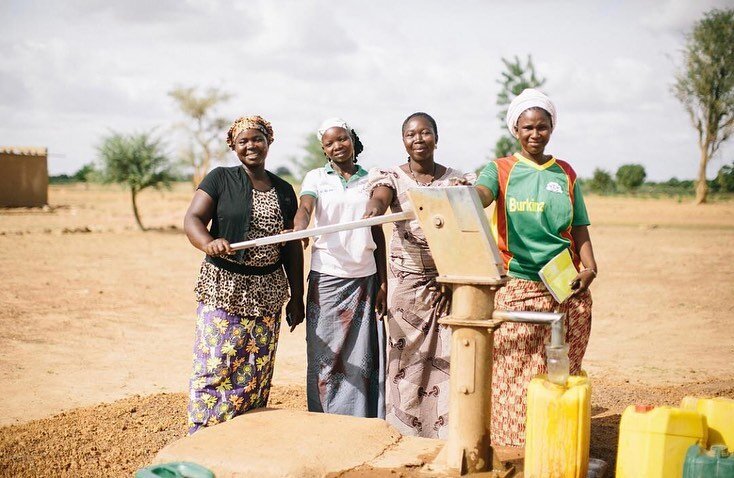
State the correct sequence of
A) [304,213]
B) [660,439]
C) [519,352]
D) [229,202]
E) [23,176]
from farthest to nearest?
[23,176]
[304,213]
[229,202]
[519,352]
[660,439]

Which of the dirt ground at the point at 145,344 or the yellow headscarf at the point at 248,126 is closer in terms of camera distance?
the yellow headscarf at the point at 248,126

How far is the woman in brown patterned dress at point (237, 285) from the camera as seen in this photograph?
11.3ft

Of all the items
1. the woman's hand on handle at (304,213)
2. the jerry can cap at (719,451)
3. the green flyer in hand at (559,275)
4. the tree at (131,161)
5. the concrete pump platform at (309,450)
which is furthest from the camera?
the tree at (131,161)

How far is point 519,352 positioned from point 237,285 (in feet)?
4.62

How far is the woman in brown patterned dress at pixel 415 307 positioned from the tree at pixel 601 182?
40.9m

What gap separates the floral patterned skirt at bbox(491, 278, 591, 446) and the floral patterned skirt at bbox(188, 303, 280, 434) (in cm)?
122

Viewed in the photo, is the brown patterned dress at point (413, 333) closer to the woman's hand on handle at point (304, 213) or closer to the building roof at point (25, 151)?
the woman's hand on handle at point (304, 213)

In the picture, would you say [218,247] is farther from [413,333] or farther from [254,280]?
[413,333]

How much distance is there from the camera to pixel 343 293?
3914mm

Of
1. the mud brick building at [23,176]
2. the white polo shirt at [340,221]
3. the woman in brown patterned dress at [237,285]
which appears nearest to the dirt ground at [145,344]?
the woman in brown patterned dress at [237,285]

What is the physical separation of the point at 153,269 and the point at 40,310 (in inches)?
155

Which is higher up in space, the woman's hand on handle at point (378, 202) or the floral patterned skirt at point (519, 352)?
the woman's hand on handle at point (378, 202)

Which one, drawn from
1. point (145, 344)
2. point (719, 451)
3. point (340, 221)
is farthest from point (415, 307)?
point (145, 344)

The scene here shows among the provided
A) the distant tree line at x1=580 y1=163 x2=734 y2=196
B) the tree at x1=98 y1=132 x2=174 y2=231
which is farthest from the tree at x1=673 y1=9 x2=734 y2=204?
the tree at x1=98 y1=132 x2=174 y2=231
